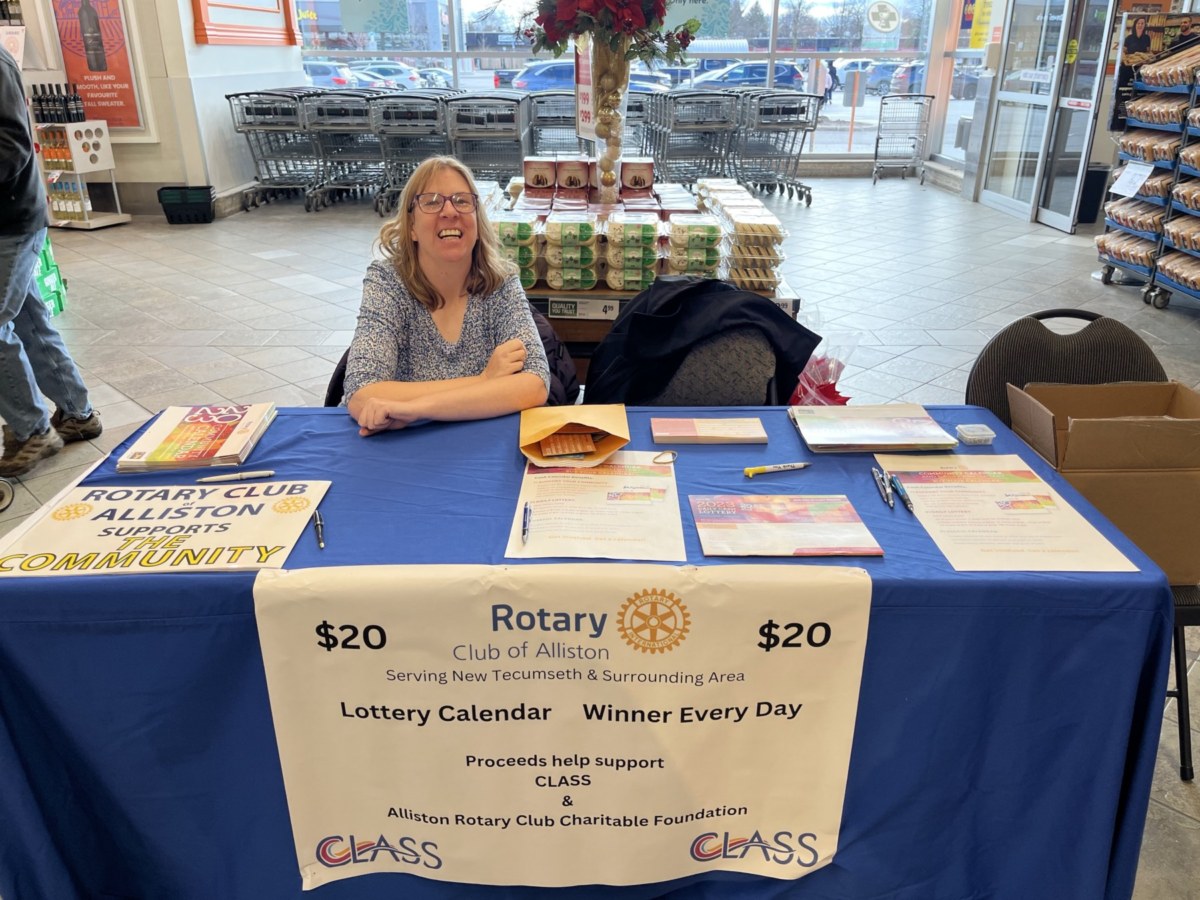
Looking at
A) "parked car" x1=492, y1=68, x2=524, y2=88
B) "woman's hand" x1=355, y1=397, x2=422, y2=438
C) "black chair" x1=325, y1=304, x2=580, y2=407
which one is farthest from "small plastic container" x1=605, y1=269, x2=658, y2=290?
"parked car" x1=492, y1=68, x2=524, y2=88

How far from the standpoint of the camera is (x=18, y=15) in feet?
24.5

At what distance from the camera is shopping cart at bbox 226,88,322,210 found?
8523 mm

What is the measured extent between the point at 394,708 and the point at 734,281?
1997 mm

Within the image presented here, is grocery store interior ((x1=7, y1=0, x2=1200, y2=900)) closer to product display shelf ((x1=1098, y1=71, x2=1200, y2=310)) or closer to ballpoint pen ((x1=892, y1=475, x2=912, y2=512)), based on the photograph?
product display shelf ((x1=1098, y1=71, x2=1200, y2=310))

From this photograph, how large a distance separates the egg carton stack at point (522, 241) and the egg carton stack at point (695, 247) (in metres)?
0.45

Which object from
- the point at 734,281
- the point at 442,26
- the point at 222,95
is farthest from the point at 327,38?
the point at 734,281

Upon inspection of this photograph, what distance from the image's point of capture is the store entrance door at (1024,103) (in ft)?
25.2

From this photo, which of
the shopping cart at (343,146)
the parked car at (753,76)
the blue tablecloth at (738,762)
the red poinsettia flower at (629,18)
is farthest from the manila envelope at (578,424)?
the parked car at (753,76)

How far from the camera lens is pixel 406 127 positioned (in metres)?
8.62

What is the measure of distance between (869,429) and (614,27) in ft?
6.65

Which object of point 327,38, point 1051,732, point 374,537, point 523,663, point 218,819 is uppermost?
point 327,38

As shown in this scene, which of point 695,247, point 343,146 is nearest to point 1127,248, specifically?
point 695,247

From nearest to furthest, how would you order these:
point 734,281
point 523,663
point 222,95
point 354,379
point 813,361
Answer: point 523,663
point 354,379
point 813,361
point 734,281
point 222,95

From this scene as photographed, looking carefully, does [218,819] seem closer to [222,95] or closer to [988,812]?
[988,812]
